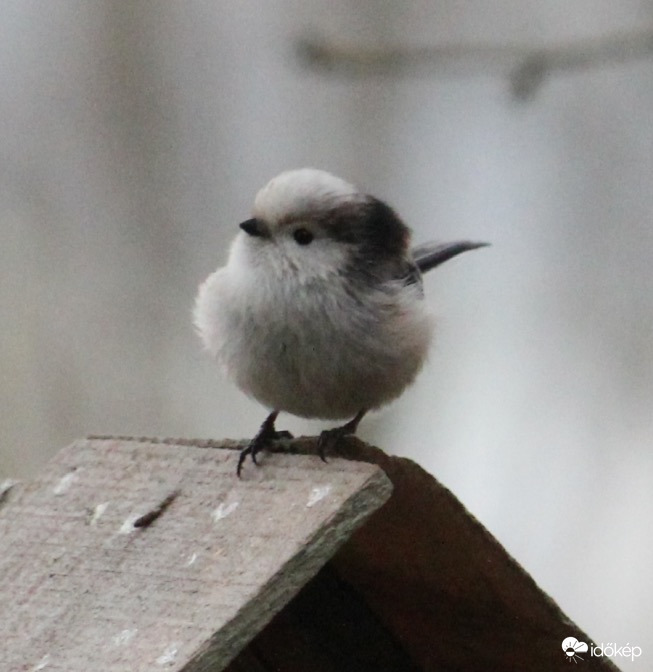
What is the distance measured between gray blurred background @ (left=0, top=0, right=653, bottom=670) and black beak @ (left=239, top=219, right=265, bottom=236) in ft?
4.63

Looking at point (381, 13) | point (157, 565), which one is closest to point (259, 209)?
point (157, 565)

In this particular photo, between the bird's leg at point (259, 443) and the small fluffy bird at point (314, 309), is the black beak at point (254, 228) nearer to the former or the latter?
the small fluffy bird at point (314, 309)

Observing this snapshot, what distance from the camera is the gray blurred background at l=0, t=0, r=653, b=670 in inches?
114

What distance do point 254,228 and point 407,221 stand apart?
5.44 ft

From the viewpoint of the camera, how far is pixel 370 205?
1.53 m

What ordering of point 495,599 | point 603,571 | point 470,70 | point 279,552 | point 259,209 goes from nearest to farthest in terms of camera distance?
point 279,552 < point 495,599 < point 259,209 < point 470,70 < point 603,571

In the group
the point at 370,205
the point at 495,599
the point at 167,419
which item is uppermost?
the point at 370,205

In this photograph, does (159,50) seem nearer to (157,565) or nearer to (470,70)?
(470,70)

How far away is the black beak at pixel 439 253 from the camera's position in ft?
6.05

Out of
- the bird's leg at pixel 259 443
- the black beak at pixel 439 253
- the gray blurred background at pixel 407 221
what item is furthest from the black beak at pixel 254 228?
the gray blurred background at pixel 407 221

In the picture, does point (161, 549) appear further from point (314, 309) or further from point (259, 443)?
point (314, 309)

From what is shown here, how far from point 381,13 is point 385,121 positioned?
30 centimetres

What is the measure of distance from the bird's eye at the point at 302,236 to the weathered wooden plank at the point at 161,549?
0.33m

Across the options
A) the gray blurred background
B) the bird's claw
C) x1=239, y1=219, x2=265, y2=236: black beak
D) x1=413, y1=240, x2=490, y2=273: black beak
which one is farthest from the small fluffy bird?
the gray blurred background
